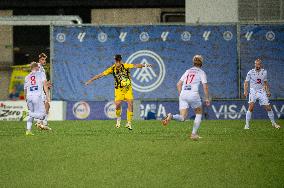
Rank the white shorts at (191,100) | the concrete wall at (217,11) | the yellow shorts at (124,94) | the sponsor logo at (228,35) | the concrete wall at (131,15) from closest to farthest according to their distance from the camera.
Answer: the white shorts at (191,100) → the yellow shorts at (124,94) → the sponsor logo at (228,35) → the concrete wall at (217,11) → the concrete wall at (131,15)

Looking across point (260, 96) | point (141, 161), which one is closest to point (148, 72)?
point (260, 96)

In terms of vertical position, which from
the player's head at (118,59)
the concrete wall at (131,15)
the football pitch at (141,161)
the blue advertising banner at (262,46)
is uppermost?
the concrete wall at (131,15)

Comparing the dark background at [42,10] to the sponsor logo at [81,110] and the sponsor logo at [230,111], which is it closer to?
the sponsor logo at [81,110]

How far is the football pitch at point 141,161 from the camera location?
12.5 metres

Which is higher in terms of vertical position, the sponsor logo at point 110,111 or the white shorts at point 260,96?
the white shorts at point 260,96

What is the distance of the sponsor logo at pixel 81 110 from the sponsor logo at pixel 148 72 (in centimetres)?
230

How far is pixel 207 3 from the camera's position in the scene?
124 ft

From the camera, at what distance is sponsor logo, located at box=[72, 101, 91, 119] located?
34188 millimetres

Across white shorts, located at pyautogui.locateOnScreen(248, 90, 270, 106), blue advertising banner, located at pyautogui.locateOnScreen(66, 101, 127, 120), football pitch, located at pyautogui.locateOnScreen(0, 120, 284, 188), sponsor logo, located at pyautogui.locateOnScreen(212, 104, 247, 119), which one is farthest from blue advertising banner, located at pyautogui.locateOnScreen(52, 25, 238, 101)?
football pitch, located at pyautogui.locateOnScreen(0, 120, 284, 188)

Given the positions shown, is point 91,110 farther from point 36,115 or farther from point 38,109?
point 36,115

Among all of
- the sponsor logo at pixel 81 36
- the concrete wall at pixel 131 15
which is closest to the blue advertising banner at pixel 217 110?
the sponsor logo at pixel 81 36

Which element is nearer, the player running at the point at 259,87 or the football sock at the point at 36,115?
the football sock at the point at 36,115

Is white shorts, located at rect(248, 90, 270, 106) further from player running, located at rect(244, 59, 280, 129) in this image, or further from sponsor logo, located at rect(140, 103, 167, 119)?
sponsor logo, located at rect(140, 103, 167, 119)

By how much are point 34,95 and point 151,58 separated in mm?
12244
